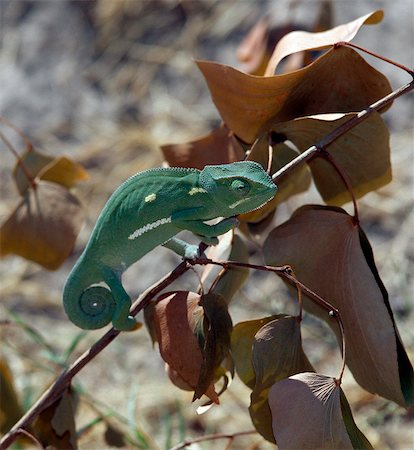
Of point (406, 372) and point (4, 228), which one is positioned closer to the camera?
point (406, 372)

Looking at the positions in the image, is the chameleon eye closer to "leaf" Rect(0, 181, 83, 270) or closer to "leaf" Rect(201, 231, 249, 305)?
"leaf" Rect(201, 231, 249, 305)

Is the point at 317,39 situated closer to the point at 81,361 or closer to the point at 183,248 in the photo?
the point at 183,248

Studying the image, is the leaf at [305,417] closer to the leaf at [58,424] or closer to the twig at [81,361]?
the twig at [81,361]

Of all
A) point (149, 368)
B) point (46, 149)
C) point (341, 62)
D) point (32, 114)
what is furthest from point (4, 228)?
point (32, 114)

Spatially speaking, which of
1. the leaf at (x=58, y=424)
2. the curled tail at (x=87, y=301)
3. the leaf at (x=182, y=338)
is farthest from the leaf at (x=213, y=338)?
the leaf at (x=58, y=424)

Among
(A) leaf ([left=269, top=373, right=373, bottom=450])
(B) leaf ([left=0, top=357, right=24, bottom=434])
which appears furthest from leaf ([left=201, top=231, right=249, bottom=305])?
(B) leaf ([left=0, top=357, right=24, bottom=434])

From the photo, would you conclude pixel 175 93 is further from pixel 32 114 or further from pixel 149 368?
pixel 149 368

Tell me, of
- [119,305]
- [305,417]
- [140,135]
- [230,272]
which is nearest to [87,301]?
[119,305]
